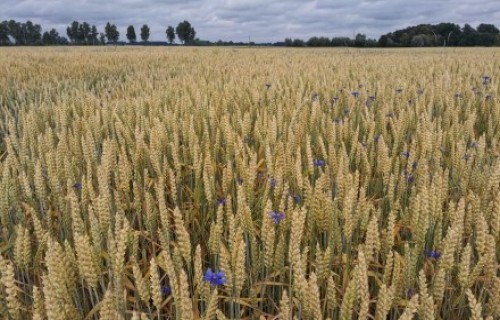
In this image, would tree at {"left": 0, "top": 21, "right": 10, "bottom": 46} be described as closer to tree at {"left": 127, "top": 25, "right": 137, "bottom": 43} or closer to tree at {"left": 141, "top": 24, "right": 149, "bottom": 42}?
tree at {"left": 127, "top": 25, "right": 137, "bottom": 43}

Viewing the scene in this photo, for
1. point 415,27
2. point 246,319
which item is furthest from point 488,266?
point 415,27

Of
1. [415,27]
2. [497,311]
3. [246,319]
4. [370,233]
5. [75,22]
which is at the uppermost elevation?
[75,22]

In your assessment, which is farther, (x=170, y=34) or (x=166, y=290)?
(x=170, y=34)

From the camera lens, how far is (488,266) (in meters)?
1.02

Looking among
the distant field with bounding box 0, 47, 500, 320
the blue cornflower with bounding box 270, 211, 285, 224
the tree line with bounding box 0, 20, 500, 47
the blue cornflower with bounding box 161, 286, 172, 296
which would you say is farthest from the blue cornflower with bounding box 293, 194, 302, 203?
the tree line with bounding box 0, 20, 500, 47

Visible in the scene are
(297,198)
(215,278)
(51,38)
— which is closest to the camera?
(215,278)

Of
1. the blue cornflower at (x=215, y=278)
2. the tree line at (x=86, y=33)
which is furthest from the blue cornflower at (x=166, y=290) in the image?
the tree line at (x=86, y=33)

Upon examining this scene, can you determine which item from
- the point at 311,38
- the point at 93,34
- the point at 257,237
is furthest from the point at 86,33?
the point at 257,237

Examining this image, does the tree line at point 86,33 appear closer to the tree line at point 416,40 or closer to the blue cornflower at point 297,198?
the tree line at point 416,40

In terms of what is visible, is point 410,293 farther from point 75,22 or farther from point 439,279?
point 75,22

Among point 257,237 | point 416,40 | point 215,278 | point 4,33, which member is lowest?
point 257,237

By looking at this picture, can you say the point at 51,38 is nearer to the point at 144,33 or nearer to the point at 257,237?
the point at 144,33

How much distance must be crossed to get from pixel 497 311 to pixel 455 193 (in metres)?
0.92

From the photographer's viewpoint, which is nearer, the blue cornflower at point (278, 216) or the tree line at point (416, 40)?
the blue cornflower at point (278, 216)
